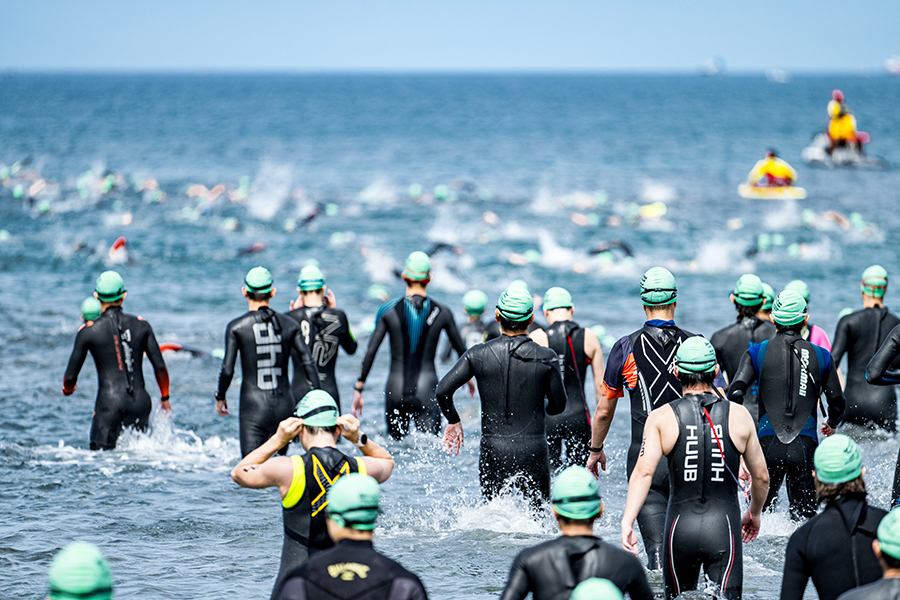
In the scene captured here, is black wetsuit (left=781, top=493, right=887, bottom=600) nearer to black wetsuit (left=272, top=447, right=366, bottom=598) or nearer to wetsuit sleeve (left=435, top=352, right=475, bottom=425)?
black wetsuit (left=272, top=447, right=366, bottom=598)

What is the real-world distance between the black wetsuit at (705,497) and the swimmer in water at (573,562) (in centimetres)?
130

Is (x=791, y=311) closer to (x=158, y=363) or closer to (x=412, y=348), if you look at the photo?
(x=412, y=348)

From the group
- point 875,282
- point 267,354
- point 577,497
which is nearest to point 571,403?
point 267,354

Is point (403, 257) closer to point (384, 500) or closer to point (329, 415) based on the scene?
point (384, 500)

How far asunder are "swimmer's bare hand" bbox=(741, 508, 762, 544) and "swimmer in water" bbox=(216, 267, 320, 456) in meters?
3.53

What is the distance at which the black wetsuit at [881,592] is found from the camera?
3.41 metres

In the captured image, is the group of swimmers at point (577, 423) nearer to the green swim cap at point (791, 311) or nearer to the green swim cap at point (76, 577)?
the green swim cap at point (791, 311)

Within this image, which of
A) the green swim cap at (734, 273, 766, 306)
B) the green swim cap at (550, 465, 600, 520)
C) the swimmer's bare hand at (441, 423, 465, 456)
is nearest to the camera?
the green swim cap at (550, 465, 600, 520)

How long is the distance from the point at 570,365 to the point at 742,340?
1.34m

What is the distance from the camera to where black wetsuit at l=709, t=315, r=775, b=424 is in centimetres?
762

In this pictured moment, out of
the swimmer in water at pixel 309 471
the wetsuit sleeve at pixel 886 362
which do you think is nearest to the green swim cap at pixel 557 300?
the wetsuit sleeve at pixel 886 362

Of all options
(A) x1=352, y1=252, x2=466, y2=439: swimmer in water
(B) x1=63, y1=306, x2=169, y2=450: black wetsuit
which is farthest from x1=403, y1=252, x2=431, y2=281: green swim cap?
(B) x1=63, y1=306, x2=169, y2=450: black wetsuit

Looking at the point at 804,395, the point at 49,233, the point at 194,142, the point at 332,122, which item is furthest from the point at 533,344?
the point at 332,122

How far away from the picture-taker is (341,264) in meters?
23.5
